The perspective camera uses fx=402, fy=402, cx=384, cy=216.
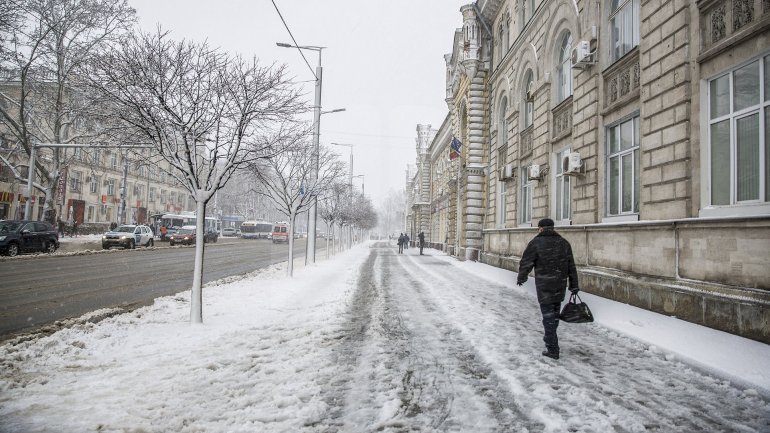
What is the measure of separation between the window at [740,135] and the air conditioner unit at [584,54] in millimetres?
4250

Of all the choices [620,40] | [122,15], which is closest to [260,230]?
[122,15]

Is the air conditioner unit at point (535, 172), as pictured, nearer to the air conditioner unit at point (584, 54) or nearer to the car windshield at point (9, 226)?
the air conditioner unit at point (584, 54)

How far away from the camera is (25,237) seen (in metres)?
19.8

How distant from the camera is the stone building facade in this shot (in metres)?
6.17

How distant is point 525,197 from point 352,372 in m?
14.3

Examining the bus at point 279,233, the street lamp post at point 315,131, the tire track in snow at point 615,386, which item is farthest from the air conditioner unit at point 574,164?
the bus at point 279,233

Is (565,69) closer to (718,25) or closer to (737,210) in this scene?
(718,25)

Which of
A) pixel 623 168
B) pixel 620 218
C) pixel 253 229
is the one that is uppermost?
pixel 623 168

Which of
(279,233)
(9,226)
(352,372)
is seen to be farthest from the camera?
(279,233)

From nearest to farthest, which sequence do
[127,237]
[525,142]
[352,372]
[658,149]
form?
[352,372] < [658,149] < [525,142] < [127,237]

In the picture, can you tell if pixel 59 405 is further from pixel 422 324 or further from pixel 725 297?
pixel 725 297

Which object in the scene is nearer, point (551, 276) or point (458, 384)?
point (458, 384)

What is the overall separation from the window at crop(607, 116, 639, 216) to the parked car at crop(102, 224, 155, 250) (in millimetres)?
28497

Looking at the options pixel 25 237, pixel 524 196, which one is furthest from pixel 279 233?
pixel 524 196
